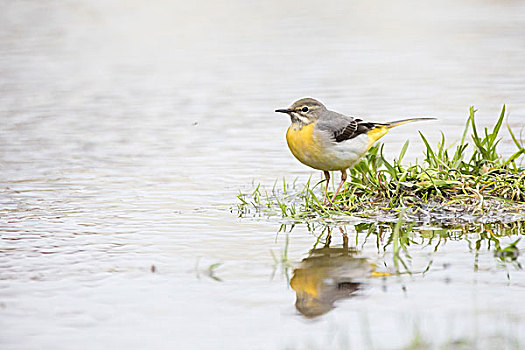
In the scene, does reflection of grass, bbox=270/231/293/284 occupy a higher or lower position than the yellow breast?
lower

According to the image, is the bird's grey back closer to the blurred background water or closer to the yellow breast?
the yellow breast

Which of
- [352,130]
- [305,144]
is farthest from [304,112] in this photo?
[352,130]

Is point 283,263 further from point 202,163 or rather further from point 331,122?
point 202,163

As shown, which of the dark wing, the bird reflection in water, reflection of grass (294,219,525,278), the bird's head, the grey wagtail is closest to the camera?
the bird reflection in water

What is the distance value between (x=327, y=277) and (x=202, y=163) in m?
4.33

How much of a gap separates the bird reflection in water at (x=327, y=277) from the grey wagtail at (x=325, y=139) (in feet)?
4.15

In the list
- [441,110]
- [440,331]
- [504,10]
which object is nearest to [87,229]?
[440,331]

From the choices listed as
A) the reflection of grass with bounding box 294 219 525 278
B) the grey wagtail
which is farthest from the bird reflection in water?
the grey wagtail

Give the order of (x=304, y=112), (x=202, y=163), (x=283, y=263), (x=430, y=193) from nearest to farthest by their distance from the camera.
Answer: (x=283, y=263)
(x=430, y=193)
(x=304, y=112)
(x=202, y=163)

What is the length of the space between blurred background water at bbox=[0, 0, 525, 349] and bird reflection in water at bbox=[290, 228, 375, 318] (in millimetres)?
103

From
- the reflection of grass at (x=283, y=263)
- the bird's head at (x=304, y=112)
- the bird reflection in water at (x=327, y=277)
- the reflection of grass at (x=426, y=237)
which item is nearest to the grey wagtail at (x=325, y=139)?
the bird's head at (x=304, y=112)

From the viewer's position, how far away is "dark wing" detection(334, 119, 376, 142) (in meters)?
8.02

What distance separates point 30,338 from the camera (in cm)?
499

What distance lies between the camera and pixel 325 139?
7938 millimetres
